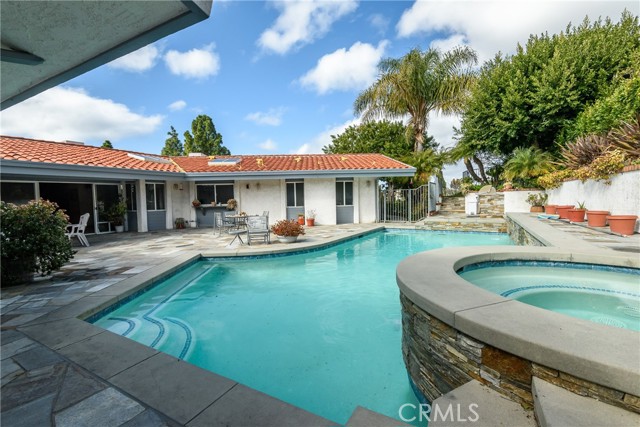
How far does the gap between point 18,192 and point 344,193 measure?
13656 millimetres

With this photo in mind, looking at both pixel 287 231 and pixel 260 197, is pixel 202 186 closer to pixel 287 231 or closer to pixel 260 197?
pixel 260 197

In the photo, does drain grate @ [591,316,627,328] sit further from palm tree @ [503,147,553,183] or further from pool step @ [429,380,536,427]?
palm tree @ [503,147,553,183]

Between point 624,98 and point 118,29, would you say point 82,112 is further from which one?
point 624,98

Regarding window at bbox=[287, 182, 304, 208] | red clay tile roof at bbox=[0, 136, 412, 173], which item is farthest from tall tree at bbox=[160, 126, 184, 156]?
window at bbox=[287, 182, 304, 208]

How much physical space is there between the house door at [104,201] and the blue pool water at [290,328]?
875cm

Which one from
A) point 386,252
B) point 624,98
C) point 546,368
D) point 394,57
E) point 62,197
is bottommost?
point 386,252

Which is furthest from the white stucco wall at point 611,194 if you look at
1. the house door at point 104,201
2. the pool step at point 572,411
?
the house door at point 104,201

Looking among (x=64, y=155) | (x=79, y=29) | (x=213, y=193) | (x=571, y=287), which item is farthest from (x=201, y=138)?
(x=571, y=287)

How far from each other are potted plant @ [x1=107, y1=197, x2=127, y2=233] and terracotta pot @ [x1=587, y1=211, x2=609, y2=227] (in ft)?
56.6

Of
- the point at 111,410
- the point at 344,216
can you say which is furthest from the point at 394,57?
the point at 111,410

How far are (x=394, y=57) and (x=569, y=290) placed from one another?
18158 mm

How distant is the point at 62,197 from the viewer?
42.9ft

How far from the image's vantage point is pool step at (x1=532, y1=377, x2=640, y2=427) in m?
1.38

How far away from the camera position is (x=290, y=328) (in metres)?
4.42
